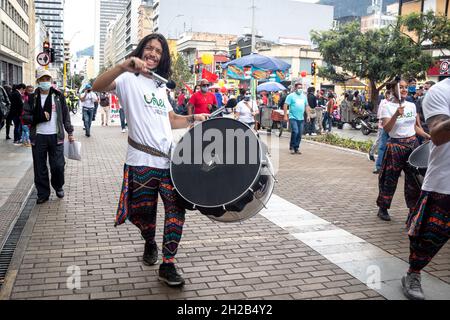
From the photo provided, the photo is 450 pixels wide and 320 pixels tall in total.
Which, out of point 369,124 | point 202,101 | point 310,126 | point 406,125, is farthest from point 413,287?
point 369,124

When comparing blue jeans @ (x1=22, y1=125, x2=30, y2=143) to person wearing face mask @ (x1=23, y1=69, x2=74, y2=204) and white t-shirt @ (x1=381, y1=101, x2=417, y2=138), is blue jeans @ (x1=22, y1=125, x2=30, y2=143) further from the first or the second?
white t-shirt @ (x1=381, y1=101, x2=417, y2=138)

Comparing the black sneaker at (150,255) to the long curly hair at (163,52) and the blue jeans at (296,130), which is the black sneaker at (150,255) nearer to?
the long curly hair at (163,52)

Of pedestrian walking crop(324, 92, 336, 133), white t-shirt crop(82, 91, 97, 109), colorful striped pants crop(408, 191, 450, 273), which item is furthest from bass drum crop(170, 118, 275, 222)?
pedestrian walking crop(324, 92, 336, 133)

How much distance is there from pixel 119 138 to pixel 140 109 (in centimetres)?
1355

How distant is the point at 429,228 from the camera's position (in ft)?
12.5

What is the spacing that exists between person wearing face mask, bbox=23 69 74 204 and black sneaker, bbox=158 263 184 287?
368 centimetres

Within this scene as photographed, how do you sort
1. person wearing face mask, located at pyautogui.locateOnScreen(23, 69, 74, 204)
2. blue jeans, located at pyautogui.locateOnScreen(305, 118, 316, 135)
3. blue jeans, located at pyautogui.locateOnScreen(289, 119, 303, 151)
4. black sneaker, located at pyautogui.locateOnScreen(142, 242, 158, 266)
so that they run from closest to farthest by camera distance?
black sneaker, located at pyautogui.locateOnScreen(142, 242, 158, 266), person wearing face mask, located at pyautogui.locateOnScreen(23, 69, 74, 204), blue jeans, located at pyautogui.locateOnScreen(289, 119, 303, 151), blue jeans, located at pyautogui.locateOnScreen(305, 118, 316, 135)

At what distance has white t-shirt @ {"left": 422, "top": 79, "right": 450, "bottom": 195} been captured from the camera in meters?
3.64

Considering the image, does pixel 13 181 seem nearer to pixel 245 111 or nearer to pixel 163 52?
pixel 163 52

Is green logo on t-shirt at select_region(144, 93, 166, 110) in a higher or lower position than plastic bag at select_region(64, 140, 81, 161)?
higher

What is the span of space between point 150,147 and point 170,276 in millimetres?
1067

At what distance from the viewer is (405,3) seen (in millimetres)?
30953
